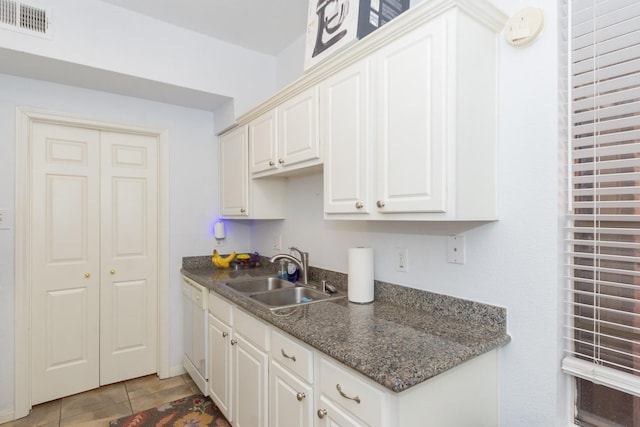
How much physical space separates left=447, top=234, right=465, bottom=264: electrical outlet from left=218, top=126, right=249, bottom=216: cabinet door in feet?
5.19

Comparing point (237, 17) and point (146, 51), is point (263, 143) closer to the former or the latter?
point (237, 17)

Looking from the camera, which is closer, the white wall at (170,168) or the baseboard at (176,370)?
the white wall at (170,168)

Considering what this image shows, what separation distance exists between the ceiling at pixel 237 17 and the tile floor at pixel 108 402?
2.69 metres

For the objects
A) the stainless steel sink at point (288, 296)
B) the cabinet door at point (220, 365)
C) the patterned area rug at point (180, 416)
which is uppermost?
the stainless steel sink at point (288, 296)

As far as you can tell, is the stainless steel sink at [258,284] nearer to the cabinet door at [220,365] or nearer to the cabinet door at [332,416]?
Result: the cabinet door at [220,365]

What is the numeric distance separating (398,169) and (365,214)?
27 centimetres

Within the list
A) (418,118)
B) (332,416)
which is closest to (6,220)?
(332,416)

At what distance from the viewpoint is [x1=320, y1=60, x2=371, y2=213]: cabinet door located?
152 centimetres

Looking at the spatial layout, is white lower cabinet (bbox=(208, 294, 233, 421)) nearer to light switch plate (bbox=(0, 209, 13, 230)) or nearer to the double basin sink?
the double basin sink

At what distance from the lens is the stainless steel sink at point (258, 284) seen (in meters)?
2.41

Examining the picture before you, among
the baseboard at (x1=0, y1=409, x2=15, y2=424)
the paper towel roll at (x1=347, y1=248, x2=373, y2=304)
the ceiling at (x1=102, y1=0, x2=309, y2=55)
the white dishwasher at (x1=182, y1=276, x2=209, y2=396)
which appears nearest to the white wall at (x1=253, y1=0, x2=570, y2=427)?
the paper towel roll at (x1=347, y1=248, x2=373, y2=304)

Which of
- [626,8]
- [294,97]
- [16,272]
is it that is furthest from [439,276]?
[16,272]

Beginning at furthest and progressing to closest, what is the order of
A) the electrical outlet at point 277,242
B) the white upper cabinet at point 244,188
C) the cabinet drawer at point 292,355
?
the electrical outlet at point 277,242 → the white upper cabinet at point 244,188 → the cabinet drawer at point 292,355

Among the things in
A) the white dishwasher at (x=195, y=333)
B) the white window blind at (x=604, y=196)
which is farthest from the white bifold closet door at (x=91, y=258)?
the white window blind at (x=604, y=196)
